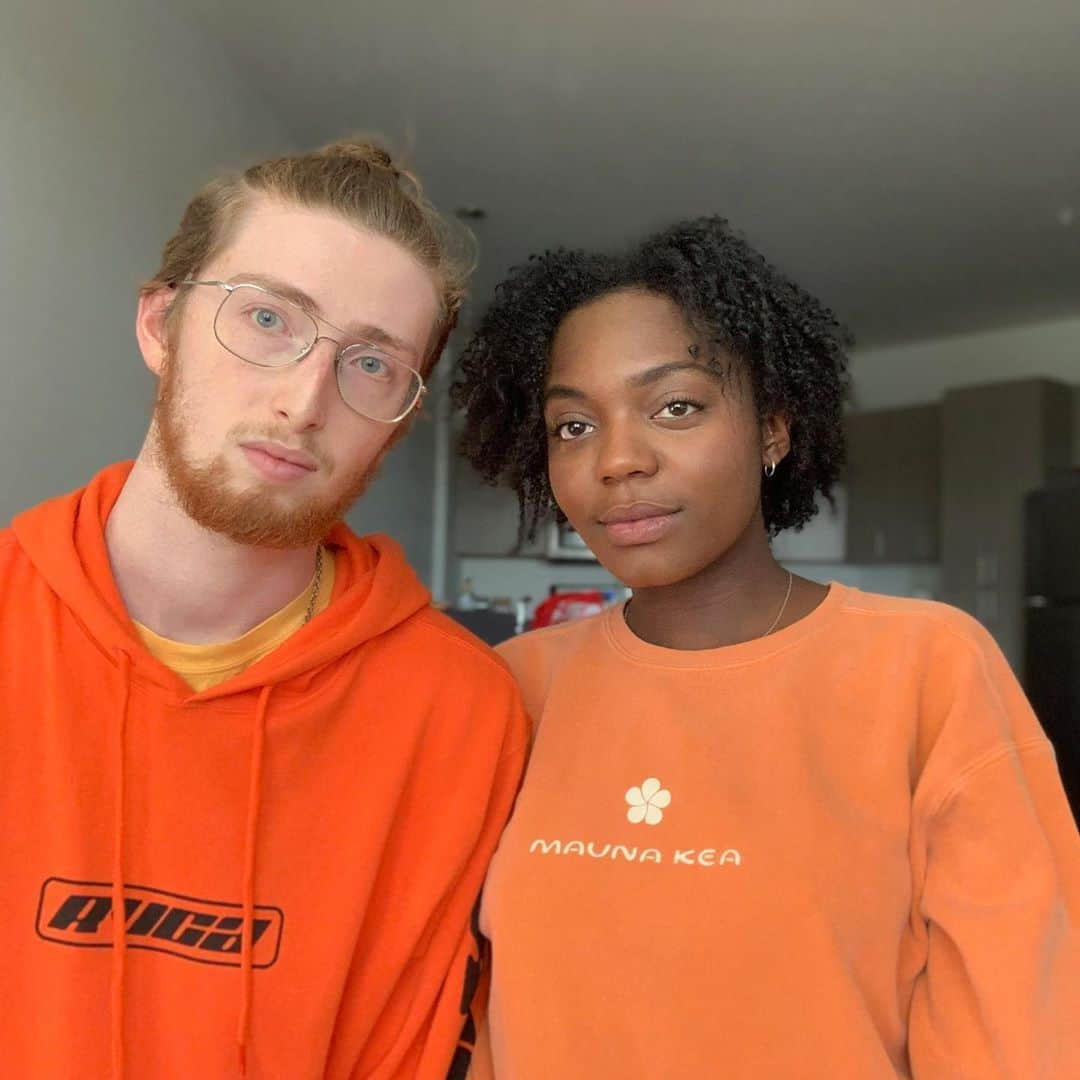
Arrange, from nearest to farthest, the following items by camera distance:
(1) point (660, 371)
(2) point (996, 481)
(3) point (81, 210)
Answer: (1) point (660, 371) < (3) point (81, 210) < (2) point (996, 481)

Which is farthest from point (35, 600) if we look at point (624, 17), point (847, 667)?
point (624, 17)

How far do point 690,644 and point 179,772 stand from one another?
0.54 metres

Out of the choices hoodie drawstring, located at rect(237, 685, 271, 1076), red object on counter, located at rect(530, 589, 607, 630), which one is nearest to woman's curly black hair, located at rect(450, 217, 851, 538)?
hoodie drawstring, located at rect(237, 685, 271, 1076)

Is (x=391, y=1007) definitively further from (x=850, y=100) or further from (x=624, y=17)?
(x=850, y=100)

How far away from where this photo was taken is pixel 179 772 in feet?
3.41

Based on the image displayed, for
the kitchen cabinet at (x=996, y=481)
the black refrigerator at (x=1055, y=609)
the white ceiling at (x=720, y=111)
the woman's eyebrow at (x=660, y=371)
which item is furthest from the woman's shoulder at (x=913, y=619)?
the kitchen cabinet at (x=996, y=481)

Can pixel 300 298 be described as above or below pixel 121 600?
above

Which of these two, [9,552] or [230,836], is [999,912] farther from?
[9,552]

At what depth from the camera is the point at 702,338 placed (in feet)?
3.76

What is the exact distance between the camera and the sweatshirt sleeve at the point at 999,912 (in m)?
0.89

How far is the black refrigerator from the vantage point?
4.09 m

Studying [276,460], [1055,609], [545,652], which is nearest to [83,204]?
[276,460]

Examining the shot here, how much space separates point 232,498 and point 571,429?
37cm

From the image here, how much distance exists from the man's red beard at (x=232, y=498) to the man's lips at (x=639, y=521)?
293 mm
